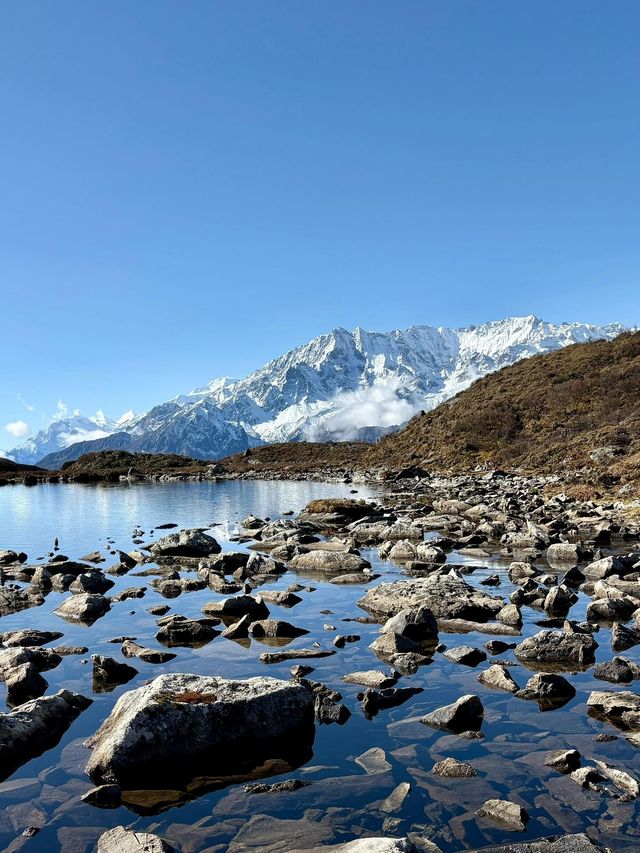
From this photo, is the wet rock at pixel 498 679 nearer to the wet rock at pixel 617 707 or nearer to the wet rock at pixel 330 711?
the wet rock at pixel 617 707

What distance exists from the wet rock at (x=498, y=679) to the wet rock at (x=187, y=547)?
2101cm

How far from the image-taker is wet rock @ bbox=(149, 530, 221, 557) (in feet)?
105

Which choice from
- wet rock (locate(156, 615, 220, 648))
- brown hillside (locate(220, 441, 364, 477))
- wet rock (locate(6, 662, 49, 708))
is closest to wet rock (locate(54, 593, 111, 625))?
wet rock (locate(156, 615, 220, 648))

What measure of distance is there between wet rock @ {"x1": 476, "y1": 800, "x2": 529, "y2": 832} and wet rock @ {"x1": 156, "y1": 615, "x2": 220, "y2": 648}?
31.1 ft

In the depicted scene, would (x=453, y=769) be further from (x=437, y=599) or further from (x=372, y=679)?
(x=437, y=599)

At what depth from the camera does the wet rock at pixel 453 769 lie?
30.8 ft

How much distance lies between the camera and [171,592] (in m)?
22.8

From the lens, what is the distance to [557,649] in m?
14.5

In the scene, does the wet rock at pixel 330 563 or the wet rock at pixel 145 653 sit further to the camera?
the wet rock at pixel 330 563

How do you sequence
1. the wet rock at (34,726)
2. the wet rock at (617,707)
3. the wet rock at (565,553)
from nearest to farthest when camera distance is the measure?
1. the wet rock at (34,726)
2. the wet rock at (617,707)
3. the wet rock at (565,553)

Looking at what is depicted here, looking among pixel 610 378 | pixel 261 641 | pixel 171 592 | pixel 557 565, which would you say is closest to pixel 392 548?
pixel 557 565

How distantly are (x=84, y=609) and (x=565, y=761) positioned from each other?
49.3 feet

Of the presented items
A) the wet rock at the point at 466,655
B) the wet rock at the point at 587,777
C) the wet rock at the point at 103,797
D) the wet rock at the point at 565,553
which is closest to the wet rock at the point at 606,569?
the wet rock at the point at 565,553

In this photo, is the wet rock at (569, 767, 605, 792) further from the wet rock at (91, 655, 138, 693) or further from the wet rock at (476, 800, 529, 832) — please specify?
the wet rock at (91, 655, 138, 693)
